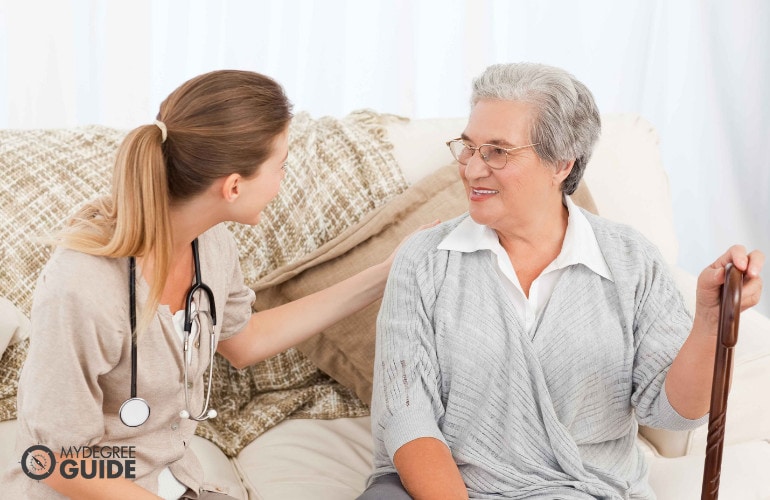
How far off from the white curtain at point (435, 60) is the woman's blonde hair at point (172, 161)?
162cm

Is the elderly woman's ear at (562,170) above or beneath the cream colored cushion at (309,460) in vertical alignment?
above

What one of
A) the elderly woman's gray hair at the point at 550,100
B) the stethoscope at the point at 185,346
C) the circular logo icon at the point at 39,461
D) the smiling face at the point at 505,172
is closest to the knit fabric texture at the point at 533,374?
the smiling face at the point at 505,172

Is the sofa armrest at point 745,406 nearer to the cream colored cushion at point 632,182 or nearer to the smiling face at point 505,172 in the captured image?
the cream colored cushion at point 632,182

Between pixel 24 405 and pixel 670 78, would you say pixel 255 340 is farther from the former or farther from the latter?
pixel 670 78

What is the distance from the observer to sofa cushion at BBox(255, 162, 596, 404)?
218 centimetres

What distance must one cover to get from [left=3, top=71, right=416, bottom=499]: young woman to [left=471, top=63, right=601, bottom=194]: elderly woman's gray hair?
0.42m

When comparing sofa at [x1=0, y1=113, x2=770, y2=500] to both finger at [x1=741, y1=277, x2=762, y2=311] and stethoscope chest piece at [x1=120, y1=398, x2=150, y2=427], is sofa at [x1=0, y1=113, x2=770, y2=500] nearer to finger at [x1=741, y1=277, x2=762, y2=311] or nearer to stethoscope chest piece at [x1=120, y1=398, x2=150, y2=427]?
stethoscope chest piece at [x1=120, y1=398, x2=150, y2=427]

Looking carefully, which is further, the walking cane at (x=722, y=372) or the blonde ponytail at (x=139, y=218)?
the blonde ponytail at (x=139, y=218)

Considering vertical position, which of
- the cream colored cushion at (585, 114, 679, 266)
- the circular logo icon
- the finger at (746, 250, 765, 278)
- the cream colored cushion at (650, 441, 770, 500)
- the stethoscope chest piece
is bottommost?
the cream colored cushion at (650, 441, 770, 500)

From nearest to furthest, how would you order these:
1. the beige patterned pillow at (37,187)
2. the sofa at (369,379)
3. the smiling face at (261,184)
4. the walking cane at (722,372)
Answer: the walking cane at (722,372) → the smiling face at (261,184) → the sofa at (369,379) → the beige patterned pillow at (37,187)

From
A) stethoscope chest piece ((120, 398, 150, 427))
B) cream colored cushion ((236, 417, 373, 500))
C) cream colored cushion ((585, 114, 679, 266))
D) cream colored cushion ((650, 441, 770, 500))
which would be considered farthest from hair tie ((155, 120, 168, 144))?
cream colored cushion ((585, 114, 679, 266))

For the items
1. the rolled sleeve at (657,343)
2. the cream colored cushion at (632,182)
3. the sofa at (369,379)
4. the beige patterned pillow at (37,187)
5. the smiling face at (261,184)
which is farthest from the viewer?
the cream colored cushion at (632,182)

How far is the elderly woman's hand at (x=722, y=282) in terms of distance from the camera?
4.46 feet

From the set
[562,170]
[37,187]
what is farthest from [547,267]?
[37,187]
